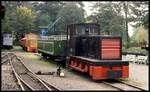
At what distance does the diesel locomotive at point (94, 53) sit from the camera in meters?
18.3

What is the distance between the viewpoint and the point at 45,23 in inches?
3123

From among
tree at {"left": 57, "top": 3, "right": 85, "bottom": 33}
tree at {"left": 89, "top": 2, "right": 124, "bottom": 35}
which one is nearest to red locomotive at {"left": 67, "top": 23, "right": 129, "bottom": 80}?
tree at {"left": 89, "top": 2, "right": 124, "bottom": 35}

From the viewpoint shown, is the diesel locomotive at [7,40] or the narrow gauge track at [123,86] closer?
the narrow gauge track at [123,86]

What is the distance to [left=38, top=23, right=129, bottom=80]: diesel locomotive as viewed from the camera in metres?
18.3

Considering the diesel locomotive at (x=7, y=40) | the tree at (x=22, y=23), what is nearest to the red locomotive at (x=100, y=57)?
the diesel locomotive at (x=7, y=40)

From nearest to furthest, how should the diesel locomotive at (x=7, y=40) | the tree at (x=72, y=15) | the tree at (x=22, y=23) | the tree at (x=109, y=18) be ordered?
the tree at (x=109, y=18), the diesel locomotive at (x=7, y=40), the tree at (x=22, y=23), the tree at (x=72, y=15)

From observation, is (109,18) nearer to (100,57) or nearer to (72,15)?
(72,15)

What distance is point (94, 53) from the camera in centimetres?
1966

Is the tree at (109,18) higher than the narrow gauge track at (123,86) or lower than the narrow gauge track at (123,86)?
higher

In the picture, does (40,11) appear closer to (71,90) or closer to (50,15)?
(50,15)

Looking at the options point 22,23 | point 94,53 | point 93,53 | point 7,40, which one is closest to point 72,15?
point 22,23

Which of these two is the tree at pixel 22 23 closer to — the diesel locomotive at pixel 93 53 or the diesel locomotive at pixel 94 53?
the diesel locomotive at pixel 93 53

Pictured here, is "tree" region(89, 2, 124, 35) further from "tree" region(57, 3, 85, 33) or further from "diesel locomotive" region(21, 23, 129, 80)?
"diesel locomotive" region(21, 23, 129, 80)

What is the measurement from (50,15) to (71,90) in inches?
2912
